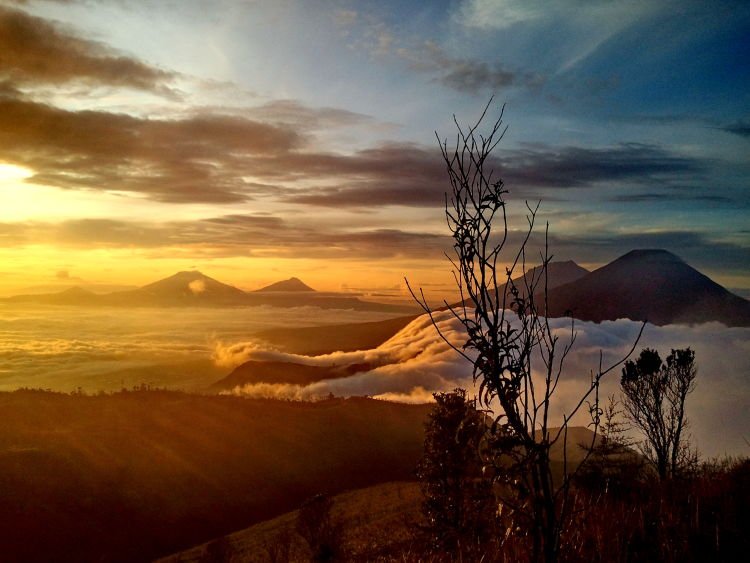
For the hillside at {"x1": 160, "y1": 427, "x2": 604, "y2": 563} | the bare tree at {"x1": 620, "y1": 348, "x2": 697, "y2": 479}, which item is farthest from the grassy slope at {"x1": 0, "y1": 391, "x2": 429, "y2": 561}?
the bare tree at {"x1": 620, "y1": 348, "x2": 697, "y2": 479}

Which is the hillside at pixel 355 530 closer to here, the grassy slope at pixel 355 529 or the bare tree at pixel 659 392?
the grassy slope at pixel 355 529

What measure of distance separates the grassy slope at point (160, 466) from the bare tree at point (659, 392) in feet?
314

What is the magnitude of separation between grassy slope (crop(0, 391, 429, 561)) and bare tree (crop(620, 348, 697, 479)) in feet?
314

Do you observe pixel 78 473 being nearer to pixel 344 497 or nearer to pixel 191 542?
pixel 191 542

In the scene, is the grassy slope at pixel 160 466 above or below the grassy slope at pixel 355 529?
below

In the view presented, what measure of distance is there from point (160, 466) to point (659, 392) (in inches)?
4840

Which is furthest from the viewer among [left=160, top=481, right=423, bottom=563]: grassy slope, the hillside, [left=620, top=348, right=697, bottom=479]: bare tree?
[left=160, top=481, right=423, bottom=563]: grassy slope

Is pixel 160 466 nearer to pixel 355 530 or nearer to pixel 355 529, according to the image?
pixel 355 529

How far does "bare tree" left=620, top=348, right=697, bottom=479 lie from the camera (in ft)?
162

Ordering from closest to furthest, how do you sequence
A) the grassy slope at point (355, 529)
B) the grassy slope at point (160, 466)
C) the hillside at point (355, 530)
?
the hillside at point (355, 530)
the grassy slope at point (355, 529)
the grassy slope at point (160, 466)

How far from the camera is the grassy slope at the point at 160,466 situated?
10962 centimetres

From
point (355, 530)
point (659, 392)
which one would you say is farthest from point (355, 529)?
point (659, 392)

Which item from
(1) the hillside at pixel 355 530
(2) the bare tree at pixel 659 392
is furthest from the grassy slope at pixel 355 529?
(2) the bare tree at pixel 659 392

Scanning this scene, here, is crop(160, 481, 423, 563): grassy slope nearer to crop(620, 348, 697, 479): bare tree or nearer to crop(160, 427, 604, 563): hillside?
crop(160, 427, 604, 563): hillside
